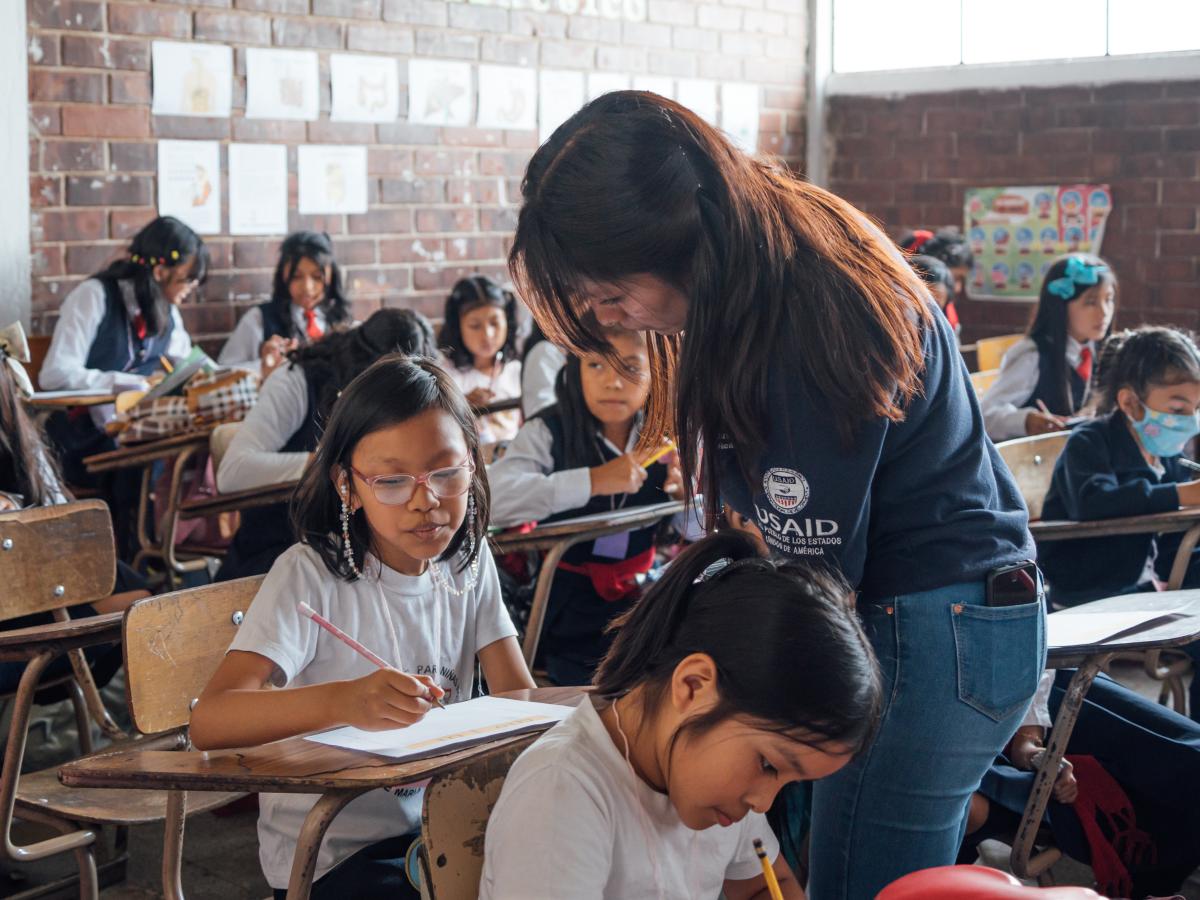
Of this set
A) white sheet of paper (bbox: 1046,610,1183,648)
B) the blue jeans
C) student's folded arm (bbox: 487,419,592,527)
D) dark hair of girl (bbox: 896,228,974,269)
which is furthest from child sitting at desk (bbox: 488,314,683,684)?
dark hair of girl (bbox: 896,228,974,269)

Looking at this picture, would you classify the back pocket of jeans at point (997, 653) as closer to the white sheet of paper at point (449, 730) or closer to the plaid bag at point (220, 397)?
the white sheet of paper at point (449, 730)

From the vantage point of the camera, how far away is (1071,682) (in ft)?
6.66

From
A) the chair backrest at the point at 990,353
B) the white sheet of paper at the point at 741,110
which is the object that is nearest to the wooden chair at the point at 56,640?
the chair backrest at the point at 990,353

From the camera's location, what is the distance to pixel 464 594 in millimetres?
1877

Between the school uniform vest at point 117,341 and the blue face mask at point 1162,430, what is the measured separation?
3.04m

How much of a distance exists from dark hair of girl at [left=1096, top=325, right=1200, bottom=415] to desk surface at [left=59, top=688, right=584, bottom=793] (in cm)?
216

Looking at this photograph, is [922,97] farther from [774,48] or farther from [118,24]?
[118,24]

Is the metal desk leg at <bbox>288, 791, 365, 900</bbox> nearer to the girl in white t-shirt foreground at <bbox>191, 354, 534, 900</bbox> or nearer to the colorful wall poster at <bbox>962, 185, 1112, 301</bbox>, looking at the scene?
the girl in white t-shirt foreground at <bbox>191, 354, 534, 900</bbox>

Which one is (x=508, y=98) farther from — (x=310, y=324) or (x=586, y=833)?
(x=586, y=833)

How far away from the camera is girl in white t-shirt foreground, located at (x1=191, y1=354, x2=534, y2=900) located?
1665mm

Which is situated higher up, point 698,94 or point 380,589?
point 698,94

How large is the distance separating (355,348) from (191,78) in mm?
2135

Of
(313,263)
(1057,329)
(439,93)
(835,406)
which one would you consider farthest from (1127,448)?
(439,93)

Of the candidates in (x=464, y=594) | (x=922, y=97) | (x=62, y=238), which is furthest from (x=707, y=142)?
(x=922, y=97)
